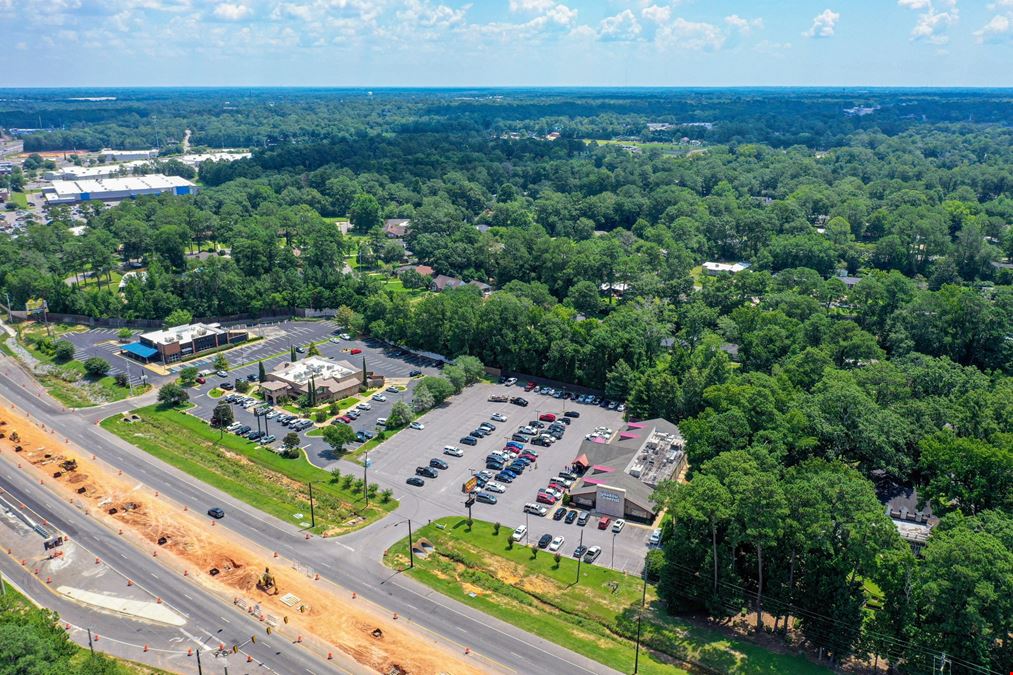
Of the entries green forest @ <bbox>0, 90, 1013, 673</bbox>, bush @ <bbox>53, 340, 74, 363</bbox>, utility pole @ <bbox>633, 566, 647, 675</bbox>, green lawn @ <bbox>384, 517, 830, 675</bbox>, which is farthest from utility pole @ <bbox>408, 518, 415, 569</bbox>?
bush @ <bbox>53, 340, 74, 363</bbox>

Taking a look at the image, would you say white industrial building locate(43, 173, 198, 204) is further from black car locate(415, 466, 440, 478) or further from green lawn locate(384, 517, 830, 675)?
green lawn locate(384, 517, 830, 675)

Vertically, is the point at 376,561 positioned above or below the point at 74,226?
below

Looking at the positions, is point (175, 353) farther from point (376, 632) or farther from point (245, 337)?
point (376, 632)

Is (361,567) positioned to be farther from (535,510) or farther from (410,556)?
(535,510)

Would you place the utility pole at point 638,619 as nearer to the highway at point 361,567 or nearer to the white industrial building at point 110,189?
the highway at point 361,567

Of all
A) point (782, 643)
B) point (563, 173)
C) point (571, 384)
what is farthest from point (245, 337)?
point (563, 173)

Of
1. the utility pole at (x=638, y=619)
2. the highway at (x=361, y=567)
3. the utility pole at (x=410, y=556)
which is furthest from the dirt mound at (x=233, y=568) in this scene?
the utility pole at (x=638, y=619)
